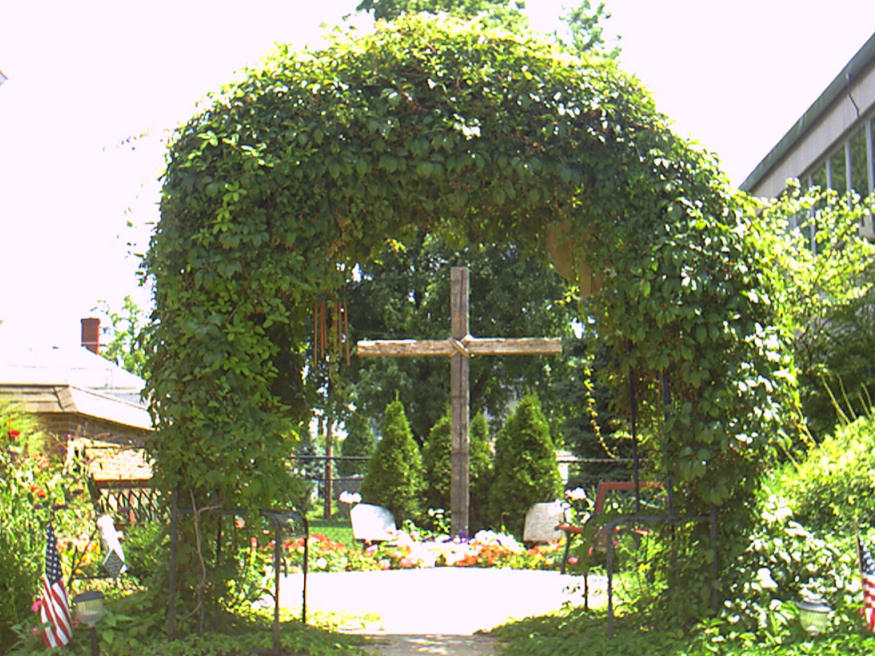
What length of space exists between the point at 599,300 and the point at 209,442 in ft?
8.17

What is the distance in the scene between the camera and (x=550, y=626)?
5.81 meters

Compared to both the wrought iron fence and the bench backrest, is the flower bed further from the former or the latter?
the bench backrest

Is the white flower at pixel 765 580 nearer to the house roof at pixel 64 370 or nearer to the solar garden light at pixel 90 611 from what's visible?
the solar garden light at pixel 90 611

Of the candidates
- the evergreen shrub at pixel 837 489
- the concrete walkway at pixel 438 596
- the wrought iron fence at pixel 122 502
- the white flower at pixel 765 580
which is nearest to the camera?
the white flower at pixel 765 580

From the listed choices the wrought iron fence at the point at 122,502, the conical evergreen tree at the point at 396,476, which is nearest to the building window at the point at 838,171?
the conical evergreen tree at the point at 396,476

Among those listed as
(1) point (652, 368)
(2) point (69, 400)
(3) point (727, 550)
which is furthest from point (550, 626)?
(2) point (69, 400)

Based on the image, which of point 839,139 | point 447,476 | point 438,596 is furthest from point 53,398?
point 839,139

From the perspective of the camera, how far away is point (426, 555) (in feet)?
34.1

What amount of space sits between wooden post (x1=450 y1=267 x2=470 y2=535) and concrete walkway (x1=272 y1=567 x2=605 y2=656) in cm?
156

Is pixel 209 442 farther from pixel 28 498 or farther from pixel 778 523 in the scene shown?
pixel 778 523

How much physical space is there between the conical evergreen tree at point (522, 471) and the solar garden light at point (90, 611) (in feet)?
30.2

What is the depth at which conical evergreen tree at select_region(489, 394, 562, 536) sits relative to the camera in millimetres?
13438

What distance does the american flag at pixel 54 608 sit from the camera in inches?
179

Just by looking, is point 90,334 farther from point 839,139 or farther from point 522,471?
point 839,139
